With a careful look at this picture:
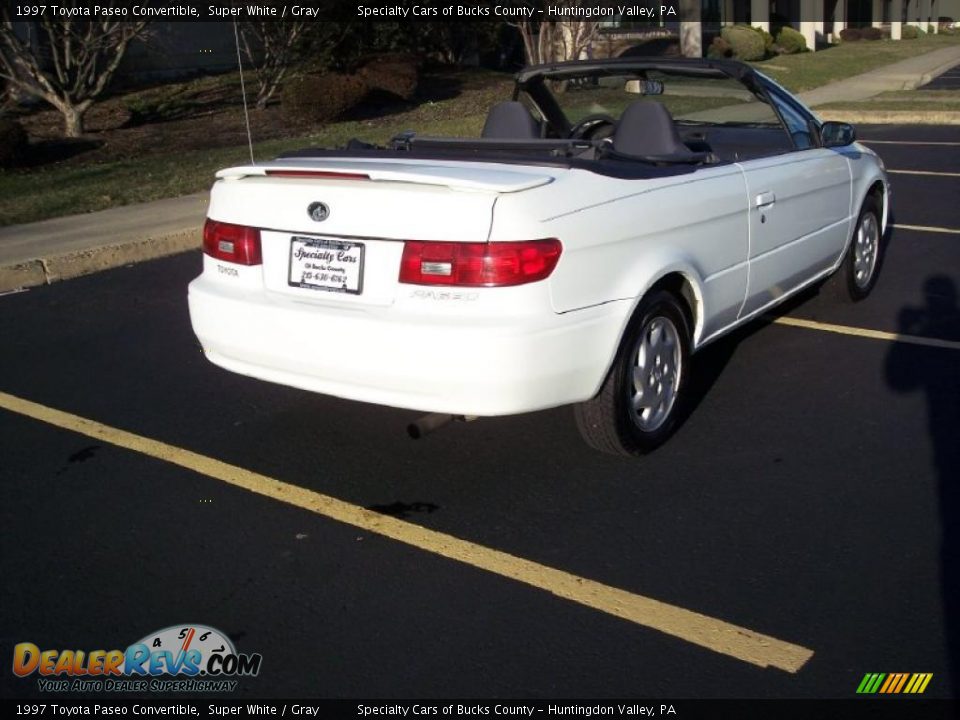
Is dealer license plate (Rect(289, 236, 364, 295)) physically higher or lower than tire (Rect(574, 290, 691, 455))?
higher

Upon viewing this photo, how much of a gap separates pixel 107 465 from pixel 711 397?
2.80 metres

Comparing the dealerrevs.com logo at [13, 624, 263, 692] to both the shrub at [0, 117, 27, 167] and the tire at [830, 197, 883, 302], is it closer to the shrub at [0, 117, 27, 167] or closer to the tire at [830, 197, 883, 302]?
the tire at [830, 197, 883, 302]

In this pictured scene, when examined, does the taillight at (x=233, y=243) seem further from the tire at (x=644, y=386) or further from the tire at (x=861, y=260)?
the tire at (x=861, y=260)

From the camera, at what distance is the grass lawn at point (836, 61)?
92.3ft

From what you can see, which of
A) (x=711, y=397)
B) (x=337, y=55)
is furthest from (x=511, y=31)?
(x=711, y=397)

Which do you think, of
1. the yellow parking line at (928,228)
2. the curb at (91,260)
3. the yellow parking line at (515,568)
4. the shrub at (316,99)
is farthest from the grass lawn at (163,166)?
the yellow parking line at (928,228)

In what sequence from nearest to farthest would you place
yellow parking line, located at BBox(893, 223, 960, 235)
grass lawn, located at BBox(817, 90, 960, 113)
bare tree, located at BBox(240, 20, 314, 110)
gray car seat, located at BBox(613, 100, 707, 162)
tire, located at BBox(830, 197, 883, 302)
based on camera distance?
gray car seat, located at BBox(613, 100, 707, 162)
tire, located at BBox(830, 197, 883, 302)
yellow parking line, located at BBox(893, 223, 960, 235)
grass lawn, located at BBox(817, 90, 960, 113)
bare tree, located at BBox(240, 20, 314, 110)

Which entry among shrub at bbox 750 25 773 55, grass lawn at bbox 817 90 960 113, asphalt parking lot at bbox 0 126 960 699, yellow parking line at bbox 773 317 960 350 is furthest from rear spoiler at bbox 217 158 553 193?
shrub at bbox 750 25 773 55

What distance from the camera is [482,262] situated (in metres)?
3.93

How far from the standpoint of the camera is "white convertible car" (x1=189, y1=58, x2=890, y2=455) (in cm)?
397

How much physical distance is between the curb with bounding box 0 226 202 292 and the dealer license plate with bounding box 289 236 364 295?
4.79m

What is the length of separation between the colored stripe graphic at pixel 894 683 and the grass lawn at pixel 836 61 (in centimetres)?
2307

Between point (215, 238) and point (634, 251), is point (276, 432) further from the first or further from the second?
point (634, 251)

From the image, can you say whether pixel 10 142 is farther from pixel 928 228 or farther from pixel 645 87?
pixel 928 228
